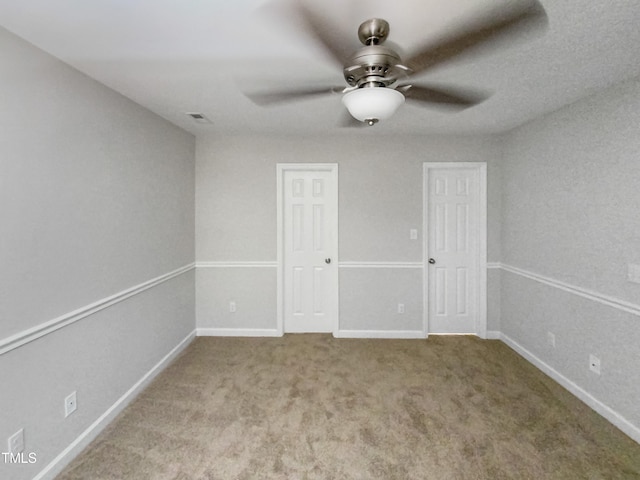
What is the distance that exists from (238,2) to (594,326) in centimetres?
307

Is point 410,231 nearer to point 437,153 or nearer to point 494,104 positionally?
point 437,153

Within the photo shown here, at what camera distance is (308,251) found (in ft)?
12.2

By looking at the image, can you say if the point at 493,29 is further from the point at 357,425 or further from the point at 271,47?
the point at 357,425

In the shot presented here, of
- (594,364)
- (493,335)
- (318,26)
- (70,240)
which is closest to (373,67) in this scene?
(318,26)

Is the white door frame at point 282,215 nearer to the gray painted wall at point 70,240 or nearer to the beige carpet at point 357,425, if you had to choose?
the beige carpet at point 357,425

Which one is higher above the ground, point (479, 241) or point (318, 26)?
point (318, 26)

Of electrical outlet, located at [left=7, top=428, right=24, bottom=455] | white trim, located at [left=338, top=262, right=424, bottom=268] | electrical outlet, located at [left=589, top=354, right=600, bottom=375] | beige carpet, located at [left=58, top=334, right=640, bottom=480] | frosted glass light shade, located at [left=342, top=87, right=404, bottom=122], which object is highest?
frosted glass light shade, located at [left=342, top=87, right=404, bottom=122]

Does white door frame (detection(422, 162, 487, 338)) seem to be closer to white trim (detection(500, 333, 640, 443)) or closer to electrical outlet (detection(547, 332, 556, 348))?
white trim (detection(500, 333, 640, 443))

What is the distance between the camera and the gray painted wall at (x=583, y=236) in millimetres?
2051

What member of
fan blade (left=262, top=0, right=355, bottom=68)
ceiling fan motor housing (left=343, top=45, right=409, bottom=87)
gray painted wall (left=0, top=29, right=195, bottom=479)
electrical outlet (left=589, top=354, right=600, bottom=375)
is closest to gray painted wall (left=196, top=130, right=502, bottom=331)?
gray painted wall (left=0, top=29, right=195, bottom=479)

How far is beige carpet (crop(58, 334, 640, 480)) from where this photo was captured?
175 cm

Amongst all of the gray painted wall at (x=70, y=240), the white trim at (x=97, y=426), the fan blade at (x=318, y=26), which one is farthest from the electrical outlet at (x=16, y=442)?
the fan blade at (x=318, y=26)

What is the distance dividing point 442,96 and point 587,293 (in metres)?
1.95

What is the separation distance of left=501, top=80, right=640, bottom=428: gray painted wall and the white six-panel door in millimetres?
1979
